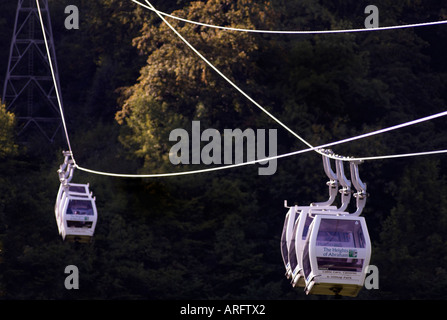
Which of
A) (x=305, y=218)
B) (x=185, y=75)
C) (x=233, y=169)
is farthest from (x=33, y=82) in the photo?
(x=305, y=218)

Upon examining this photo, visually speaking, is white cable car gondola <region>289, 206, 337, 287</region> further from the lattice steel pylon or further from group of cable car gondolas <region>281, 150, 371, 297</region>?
the lattice steel pylon

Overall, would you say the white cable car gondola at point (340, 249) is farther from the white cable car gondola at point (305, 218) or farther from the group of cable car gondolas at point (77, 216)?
the group of cable car gondolas at point (77, 216)

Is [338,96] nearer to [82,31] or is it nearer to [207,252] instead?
[207,252]

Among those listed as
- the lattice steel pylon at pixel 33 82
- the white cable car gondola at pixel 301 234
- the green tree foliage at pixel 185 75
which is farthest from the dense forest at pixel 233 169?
the white cable car gondola at pixel 301 234

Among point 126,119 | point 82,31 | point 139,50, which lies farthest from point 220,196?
point 82,31

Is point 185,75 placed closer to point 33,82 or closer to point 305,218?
point 33,82
